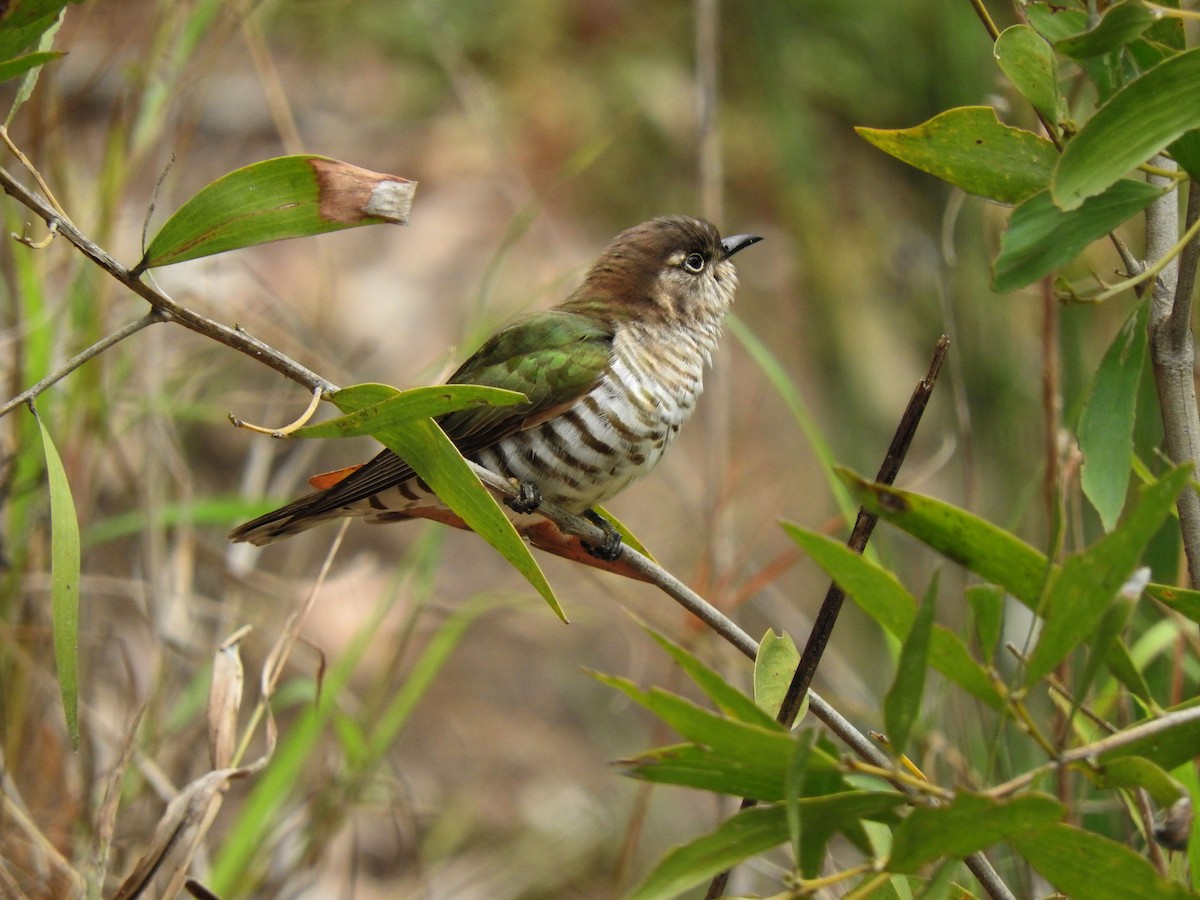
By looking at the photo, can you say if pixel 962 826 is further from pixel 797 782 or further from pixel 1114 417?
pixel 1114 417

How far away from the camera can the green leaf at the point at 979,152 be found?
1.42m

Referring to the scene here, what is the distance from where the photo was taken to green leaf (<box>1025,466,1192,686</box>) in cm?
101

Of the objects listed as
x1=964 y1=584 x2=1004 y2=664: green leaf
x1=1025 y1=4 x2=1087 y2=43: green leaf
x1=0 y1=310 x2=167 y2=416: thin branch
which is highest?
x1=1025 y1=4 x2=1087 y2=43: green leaf

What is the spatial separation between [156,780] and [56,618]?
45.0 inches

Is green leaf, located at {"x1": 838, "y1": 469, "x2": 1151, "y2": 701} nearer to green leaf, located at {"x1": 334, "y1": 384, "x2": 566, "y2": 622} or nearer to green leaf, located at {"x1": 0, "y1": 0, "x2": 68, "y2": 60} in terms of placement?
green leaf, located at {"x1": 334, "y1": 384, "x2": 566, "y2": 622}

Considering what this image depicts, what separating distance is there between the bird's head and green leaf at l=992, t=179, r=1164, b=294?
1688 mm

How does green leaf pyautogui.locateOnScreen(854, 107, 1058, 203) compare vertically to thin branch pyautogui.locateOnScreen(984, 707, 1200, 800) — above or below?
above

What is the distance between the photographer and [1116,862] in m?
1.16

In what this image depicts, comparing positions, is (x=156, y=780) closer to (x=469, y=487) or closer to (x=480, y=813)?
(x=469, y=487)

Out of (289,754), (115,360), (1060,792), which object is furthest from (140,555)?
(1060,792)

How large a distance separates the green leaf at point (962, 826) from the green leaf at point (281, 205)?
0.80 metres

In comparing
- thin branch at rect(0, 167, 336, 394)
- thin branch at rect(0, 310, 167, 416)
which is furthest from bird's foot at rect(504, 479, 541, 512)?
thin branch at rect(0, 310, 167, 416)

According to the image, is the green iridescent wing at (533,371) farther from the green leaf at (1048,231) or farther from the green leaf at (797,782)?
the green leaf at (797,782)

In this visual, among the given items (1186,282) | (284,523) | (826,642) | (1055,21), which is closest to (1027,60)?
(1055,21)
